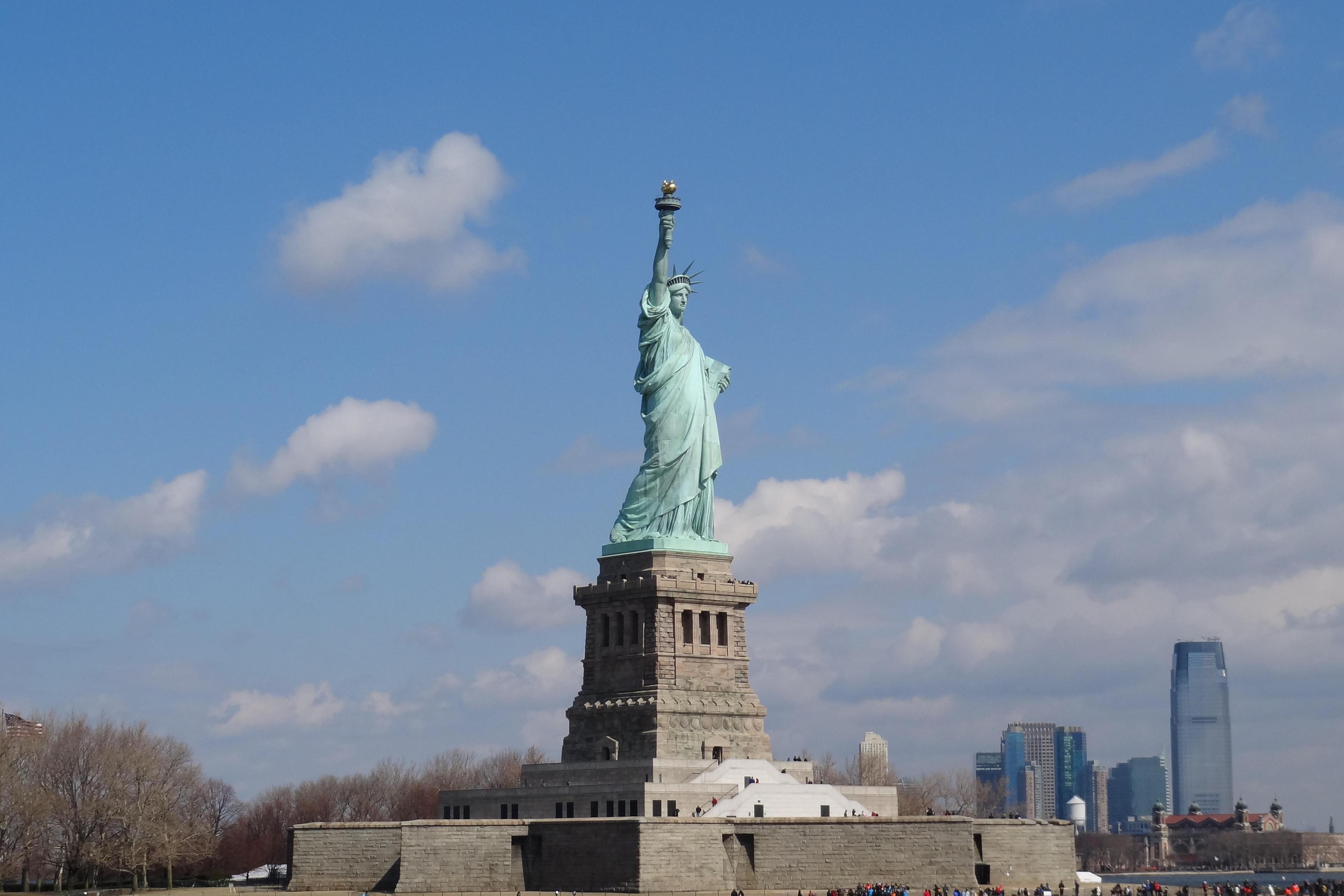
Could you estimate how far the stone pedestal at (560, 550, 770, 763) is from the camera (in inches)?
2813

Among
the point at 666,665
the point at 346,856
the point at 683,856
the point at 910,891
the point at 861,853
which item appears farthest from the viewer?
the point at 666,665

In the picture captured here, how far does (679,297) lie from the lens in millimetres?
75812

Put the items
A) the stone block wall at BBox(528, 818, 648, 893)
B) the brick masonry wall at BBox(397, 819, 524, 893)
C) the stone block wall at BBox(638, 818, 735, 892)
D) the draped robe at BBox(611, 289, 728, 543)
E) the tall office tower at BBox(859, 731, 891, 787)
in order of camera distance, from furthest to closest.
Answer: the tall office tower at BBox(859, 731, 891, 787) < the draped robe at BBox(611, 289, 728, 543) < the brick masonry wall at BBox(397, 819, 524, 893) < the stone block wall at BBox(528, 818, 648, 893) < the stone block wall at BBox(638, 818, 735, 892)

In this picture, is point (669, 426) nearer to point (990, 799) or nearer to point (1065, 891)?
point (1065, 891)

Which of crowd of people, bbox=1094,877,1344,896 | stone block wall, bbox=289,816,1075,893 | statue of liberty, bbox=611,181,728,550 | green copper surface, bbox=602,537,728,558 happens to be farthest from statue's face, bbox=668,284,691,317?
crowd of people, bbox=1094,877,1344,896

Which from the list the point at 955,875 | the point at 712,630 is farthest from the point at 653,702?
the point at 955,875

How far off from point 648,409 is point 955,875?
23.1 meters

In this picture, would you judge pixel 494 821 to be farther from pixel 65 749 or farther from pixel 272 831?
pixel 272 831

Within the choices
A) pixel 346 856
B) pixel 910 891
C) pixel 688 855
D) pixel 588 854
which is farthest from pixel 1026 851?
pixel 346 856

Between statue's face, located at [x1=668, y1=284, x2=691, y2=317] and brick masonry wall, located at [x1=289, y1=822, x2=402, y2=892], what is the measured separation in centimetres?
2301

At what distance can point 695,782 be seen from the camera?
6681cm

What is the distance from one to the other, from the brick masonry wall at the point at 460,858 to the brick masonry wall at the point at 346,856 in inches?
46.6

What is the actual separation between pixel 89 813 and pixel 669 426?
91.5 ft

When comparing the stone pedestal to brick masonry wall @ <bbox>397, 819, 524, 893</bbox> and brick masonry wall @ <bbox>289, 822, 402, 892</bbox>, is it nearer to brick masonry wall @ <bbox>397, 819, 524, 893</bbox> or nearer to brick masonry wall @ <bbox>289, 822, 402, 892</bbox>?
brick masonry wall @ <bbox>397, 819, 524, 893</bbox>
